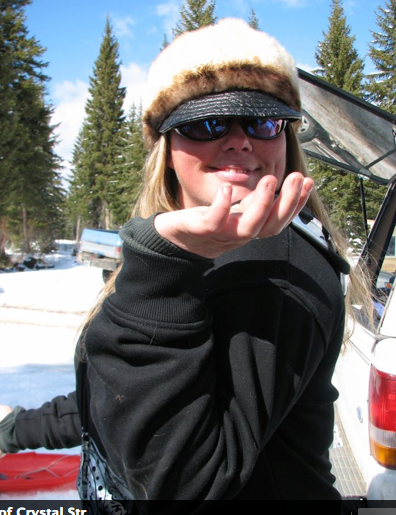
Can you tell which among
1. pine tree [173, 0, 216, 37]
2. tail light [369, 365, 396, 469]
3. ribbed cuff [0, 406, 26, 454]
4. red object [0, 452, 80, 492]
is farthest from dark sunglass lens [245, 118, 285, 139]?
pine tree [173, 0, 216, 37]

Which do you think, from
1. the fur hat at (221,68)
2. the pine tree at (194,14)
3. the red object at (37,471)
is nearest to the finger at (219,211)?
the fur hat at (221,68)

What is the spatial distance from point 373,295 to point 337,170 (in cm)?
368

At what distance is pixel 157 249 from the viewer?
0.77 meters

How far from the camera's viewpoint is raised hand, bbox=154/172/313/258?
2.17ft

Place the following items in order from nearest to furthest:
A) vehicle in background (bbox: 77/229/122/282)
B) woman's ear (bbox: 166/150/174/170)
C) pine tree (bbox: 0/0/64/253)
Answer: woman's ear (bbox: 166/150/174/170), vehicle in background (bbox: 77/229/122/282), pine tree (bbox: 0/0/64/253)

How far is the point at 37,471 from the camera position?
9.66 feet

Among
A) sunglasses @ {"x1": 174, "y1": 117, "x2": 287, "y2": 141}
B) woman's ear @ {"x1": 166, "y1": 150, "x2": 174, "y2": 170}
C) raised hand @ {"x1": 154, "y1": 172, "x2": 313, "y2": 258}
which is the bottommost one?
raised hand @ {"x1": 154, "y1": 172, "x2": 313, "y2": 258}

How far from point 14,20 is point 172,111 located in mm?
27300

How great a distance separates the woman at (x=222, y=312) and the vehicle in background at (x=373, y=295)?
0.67 meters

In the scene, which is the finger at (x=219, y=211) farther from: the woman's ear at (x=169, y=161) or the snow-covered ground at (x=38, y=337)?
the snow-covered ground at (x=38, y=337)

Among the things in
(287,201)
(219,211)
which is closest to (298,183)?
(287,201)

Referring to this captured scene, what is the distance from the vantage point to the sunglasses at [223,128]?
950 mm

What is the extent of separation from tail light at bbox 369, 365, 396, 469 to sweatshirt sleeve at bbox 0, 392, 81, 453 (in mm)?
1138

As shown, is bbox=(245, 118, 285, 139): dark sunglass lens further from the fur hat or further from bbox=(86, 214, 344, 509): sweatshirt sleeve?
bbox=(86, 214, 344, 509): sweatshirt sleeve
